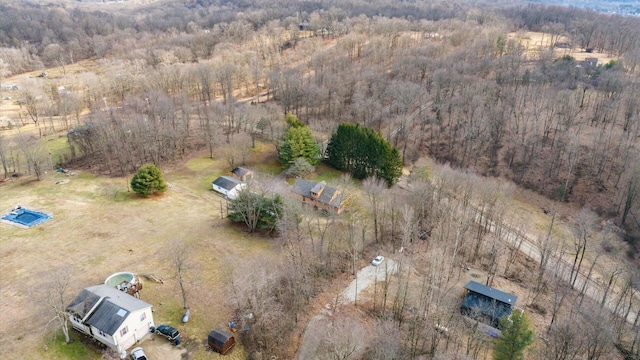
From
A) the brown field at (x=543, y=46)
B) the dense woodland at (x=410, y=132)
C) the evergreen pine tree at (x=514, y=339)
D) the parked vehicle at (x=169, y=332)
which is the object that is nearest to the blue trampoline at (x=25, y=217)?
the dense woodland at (x=410, y=132)

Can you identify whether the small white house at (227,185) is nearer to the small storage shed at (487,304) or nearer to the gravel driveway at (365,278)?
the gravel driveway at (365,278)

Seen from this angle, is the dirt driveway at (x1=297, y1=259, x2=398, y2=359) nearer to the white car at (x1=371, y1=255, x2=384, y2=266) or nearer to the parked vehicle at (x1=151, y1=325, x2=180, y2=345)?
the white car at (x1=371, y1=255, x2=384, y2=266)

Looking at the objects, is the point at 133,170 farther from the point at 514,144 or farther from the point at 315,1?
the point at 315,1

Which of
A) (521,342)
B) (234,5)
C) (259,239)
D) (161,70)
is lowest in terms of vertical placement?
(259,239)

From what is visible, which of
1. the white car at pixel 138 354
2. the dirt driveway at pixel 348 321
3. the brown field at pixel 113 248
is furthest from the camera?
the brown field at pixel 113 248

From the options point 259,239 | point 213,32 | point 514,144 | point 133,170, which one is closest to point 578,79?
point 514,144

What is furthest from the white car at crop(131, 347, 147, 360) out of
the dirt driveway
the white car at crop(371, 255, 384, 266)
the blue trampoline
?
the blue trampoline
